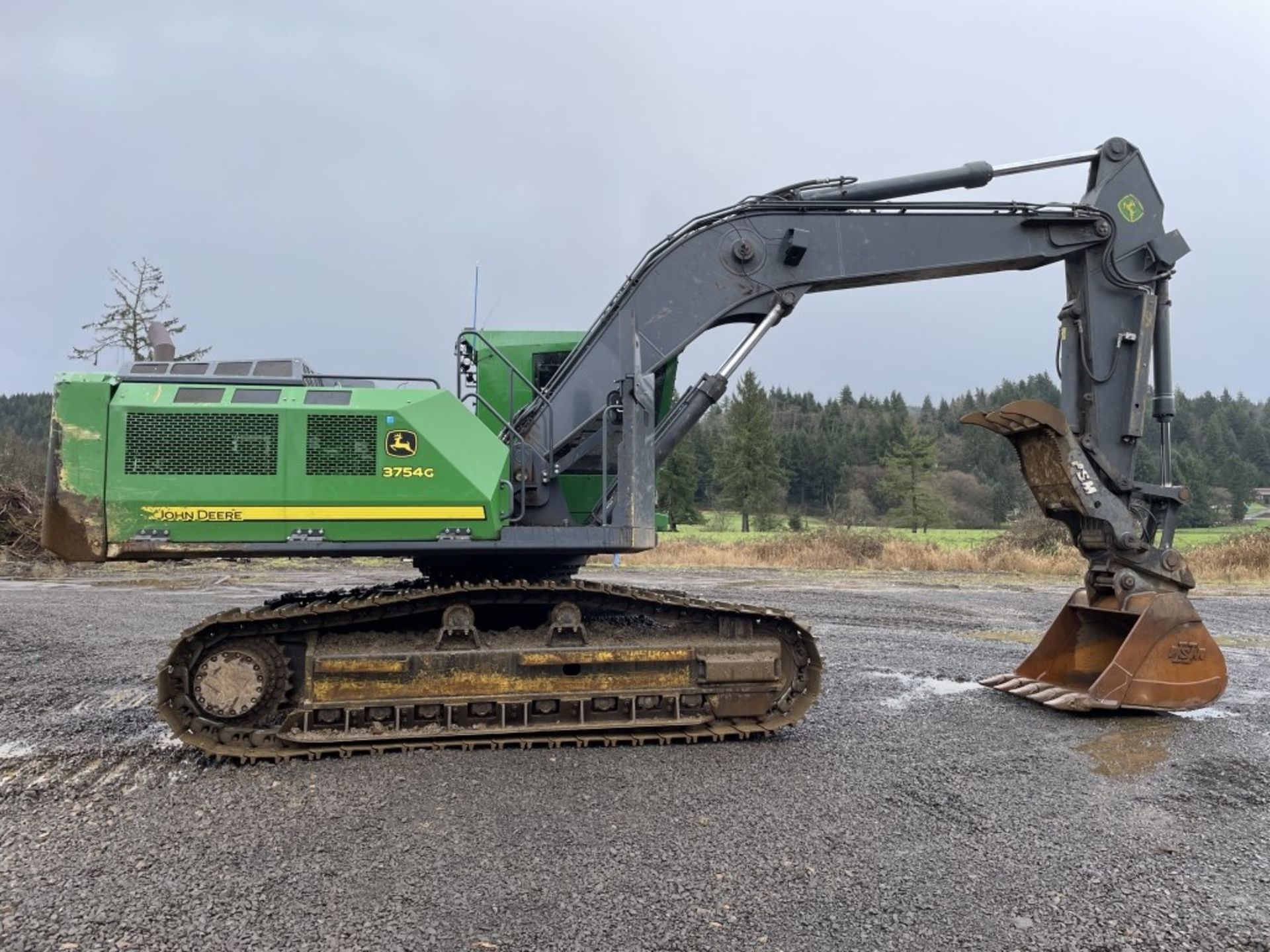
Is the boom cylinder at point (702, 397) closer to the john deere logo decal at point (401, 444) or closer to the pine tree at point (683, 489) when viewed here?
the john deere logo decal at point (401, 444)

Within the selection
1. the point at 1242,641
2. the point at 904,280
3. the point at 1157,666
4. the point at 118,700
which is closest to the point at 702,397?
the point at 904,280

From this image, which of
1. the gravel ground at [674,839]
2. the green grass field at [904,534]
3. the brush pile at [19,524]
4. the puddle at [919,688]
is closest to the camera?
the gravel ground at [674,839]

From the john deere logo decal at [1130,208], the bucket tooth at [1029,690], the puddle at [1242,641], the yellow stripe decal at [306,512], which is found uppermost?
the john deere logo decal at [1130,208]

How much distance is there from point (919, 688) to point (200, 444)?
6.28 m

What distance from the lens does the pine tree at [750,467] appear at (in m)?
64.8

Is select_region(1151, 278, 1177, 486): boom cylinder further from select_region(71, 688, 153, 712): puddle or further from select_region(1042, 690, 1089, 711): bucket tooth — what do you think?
select_region(71, 688, 153, 712): puddle

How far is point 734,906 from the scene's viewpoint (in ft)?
10.7

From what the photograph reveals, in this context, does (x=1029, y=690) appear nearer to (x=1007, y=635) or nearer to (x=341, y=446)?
(x=1007, y=635)

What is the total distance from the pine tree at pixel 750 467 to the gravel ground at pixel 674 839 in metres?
58.2

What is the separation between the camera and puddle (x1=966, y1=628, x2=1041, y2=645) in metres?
10.7

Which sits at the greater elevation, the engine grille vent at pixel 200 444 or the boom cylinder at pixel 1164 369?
the boom cylinder at pixel 1164 369

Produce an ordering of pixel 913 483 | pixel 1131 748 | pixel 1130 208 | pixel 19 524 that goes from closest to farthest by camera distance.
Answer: pixel 1131 748 → pixel 1130 208 → pixel 19 524 → pixel 913 483

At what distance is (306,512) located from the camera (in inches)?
207

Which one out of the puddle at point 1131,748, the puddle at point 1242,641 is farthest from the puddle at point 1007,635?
the puddle at point 1131,748
